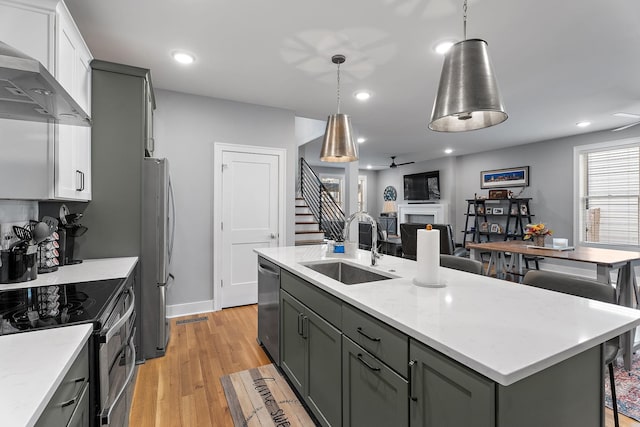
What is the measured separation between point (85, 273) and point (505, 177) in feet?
26.0

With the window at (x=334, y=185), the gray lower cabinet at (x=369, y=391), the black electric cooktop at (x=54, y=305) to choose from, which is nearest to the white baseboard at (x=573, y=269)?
the window at (x=334, y=185)

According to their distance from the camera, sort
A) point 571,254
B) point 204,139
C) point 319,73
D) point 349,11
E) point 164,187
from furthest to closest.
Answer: point 204,139, point 571,254, point 319,73, point 164,187, point 349,11

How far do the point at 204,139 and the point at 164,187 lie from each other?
1345 millimetres

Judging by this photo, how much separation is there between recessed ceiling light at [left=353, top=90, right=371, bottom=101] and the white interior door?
4.31 feet

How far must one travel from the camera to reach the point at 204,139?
3.78 meters

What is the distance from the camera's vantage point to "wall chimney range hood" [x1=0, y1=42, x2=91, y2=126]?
1045 mm

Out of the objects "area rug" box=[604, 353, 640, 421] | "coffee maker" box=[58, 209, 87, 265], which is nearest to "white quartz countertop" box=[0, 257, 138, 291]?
"coffee maker" box=[58, 209, 87, 265]

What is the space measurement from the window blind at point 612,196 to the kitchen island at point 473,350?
5898 mm

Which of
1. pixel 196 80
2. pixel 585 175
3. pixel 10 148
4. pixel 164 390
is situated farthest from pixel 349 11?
pixel 585 175

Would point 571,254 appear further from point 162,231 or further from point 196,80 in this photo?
point 196,80

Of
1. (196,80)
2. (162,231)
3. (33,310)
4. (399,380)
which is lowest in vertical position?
(399,380)

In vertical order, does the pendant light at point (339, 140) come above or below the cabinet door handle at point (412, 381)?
above

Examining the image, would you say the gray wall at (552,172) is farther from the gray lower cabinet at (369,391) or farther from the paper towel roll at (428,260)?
the gray lower cabinet at (369,391)

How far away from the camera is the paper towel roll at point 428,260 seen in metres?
1.54
